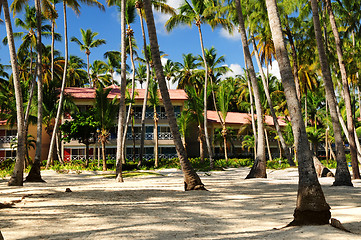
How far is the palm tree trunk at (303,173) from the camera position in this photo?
5.59 m

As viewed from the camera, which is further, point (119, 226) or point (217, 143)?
point (217, 143)

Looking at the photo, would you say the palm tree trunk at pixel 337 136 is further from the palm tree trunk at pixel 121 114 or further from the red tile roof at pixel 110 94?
the red tile roof at pixel 110 94

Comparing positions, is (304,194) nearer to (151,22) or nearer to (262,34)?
(151,22)

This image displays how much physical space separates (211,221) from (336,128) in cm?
741

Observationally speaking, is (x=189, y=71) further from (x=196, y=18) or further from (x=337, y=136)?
(x=337, y=136)

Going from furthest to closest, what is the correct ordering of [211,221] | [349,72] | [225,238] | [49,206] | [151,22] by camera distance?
[349,72]
[151,22]
[49,206]
[211,221]
[225,238]

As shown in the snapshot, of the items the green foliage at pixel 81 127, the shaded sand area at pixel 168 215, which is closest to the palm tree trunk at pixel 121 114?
the shaded sand area at pixel 168 215

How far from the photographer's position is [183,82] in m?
43.1

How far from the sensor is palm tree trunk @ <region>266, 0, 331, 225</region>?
5586 millimetres

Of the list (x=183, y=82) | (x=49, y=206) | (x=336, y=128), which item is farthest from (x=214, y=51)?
(x=49, y=206)

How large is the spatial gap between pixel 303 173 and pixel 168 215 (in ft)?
10.1

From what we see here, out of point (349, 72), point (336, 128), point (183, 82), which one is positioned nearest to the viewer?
point (336, 128)

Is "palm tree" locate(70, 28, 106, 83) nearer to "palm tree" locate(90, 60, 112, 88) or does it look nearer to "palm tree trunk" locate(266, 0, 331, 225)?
"palm tree" locate(90, 60, 112, 88)

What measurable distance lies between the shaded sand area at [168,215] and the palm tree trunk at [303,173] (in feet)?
0.96
